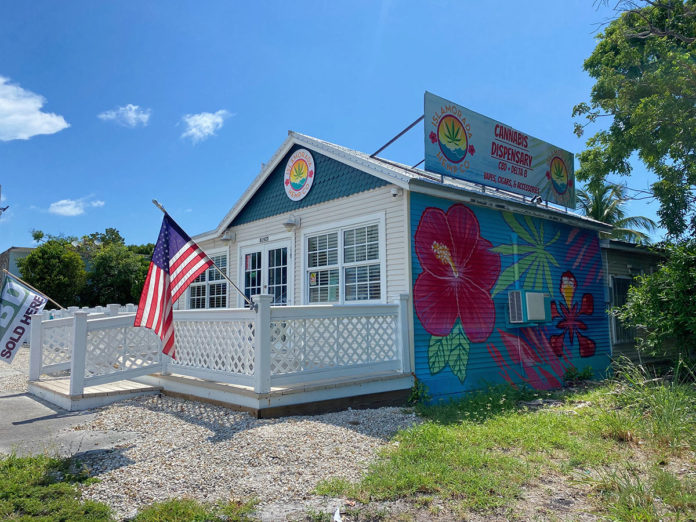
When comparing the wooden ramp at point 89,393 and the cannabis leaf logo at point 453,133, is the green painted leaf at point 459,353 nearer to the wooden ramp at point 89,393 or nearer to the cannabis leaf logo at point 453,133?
the cannabis leaf logo at point 453,133

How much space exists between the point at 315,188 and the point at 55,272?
59.9ft

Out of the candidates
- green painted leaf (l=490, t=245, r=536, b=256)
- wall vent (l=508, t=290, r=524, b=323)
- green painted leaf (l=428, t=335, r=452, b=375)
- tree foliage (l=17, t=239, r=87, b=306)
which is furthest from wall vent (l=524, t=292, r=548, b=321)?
tree foliage (l=17, t=239, r=87, b=306)

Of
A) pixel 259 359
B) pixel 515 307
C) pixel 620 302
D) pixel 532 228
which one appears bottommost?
pixel 259 359

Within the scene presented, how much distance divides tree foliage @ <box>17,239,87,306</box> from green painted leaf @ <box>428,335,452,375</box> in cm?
2088

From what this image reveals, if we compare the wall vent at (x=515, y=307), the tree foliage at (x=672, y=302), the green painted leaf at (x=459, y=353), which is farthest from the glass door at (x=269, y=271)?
the tree foliage at (x=672, y=302)

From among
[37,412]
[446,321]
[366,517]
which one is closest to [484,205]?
[446,321]

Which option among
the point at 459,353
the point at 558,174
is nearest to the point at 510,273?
the point at 459,353

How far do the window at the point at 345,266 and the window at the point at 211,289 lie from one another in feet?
12.3

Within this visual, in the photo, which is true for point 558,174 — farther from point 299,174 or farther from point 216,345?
point 216,345

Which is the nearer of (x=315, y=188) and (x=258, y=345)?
(x=258, y=345)

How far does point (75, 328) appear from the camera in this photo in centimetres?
751

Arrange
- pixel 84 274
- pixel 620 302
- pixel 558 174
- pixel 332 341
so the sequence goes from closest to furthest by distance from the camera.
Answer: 1. pixel 332 341
2. pixel 558 174
3. pixel 620 302
4. pixel 84 274

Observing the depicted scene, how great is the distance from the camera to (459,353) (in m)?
8.67

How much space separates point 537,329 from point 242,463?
7669mm
